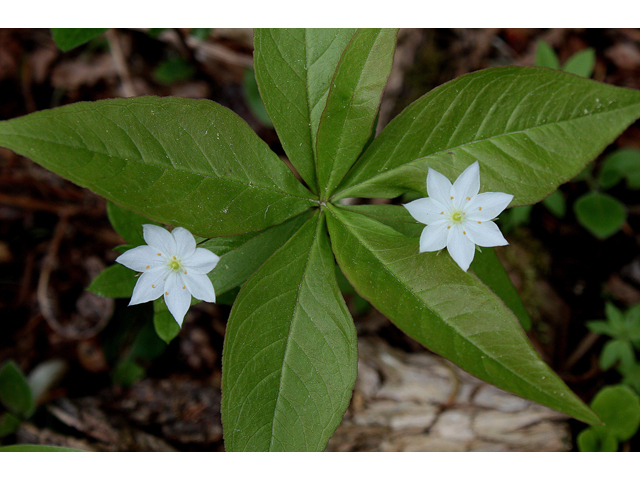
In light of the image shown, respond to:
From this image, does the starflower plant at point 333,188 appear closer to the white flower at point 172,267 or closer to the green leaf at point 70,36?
the white flower at point 172,267

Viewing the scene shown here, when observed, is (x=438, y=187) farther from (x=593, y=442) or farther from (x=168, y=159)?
(x=593, y=442)

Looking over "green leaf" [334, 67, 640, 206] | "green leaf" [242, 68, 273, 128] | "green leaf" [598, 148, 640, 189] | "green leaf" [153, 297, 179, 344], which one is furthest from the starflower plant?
Result: "green leaf" [598, 148, 640, 189]

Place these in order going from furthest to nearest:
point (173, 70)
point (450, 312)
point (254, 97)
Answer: point (173, 70) → point (254, 97) → point (450, 312)

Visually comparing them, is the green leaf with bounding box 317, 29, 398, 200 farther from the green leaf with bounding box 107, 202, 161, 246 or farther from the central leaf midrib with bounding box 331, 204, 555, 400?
the green leaf with bounding box 107, 202, 161, 246

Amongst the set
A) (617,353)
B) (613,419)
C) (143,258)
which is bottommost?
(613,419)

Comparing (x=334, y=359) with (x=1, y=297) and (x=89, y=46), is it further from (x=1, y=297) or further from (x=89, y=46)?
(x=89, y=46)

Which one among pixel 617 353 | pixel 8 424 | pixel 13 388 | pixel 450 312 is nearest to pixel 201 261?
pixel 450 312
